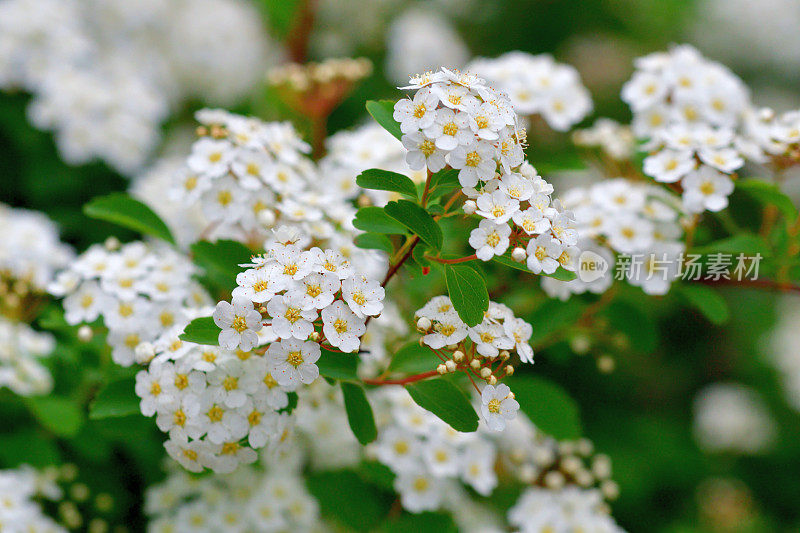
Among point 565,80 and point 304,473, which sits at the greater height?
point 565,80

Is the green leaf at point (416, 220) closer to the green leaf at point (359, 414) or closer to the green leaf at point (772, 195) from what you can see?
the green leaf at point (359, 414)

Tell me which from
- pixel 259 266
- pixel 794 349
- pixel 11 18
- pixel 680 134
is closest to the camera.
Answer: pixel 259 266

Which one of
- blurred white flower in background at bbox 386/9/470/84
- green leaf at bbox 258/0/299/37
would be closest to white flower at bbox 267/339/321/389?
blurred white flower in background at bbox 386/9/470/84

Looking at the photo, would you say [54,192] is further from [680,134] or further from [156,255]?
[680,134]

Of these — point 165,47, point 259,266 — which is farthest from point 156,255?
point 165,47

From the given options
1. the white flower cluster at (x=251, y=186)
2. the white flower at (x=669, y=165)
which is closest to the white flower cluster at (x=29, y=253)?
the white flower cluster at (x=251, y=186)

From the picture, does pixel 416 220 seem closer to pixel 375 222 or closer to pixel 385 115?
pixel 375 222
